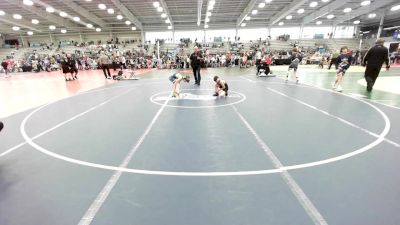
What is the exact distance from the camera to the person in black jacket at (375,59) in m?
9.12

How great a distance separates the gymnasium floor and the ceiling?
75.1ft

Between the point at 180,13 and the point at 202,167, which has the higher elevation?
the point at 180,13

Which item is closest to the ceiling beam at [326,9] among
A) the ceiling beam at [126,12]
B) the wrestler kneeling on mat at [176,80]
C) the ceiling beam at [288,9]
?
the ceiling beam at [288,9]

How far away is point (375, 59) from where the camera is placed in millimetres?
9250

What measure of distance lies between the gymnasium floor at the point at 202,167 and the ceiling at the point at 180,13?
2290 centimetres

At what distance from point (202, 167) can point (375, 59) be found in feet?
29.2

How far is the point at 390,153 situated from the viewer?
3877mm

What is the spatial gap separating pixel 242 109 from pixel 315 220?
4.64 metres

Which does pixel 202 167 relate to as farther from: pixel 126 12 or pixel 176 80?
pixel 126 12

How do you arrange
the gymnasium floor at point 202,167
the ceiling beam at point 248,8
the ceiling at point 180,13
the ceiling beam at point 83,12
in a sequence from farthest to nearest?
the ceiling beam at point 248,8 → the ceiling at point 180,13 → the ceiling beam at point 83,12 → the gymnasium floor at point 202,167

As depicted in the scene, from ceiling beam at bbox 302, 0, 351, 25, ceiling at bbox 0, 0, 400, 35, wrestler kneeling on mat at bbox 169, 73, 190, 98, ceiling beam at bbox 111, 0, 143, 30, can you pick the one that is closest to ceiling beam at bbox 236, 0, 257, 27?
ceiling at bbox 0, 0, 400, 35

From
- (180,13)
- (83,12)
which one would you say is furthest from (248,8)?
(83,12)

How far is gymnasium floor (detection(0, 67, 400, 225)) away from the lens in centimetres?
253

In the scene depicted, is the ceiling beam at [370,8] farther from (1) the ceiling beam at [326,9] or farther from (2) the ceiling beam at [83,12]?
(2) the ceiling beam at [83,12]
